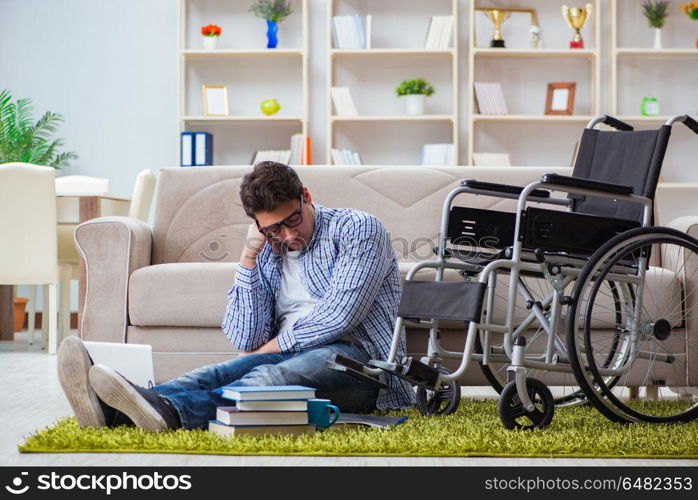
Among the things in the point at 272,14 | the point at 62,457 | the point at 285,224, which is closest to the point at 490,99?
the point at 272,14

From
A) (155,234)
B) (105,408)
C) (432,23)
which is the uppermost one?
(432,23)

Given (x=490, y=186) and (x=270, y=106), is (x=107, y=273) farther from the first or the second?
(x=270, y=106)

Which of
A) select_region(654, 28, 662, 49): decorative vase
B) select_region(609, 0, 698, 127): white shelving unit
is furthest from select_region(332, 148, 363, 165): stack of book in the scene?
select_region(654, 28, 662, 49): decorative vase

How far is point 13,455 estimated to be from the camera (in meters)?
1.77

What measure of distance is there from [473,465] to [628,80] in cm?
447

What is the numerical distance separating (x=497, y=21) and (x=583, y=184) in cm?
363

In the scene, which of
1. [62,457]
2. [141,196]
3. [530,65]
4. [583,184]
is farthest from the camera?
[530,65]

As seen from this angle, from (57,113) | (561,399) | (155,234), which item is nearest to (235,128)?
(57,113)

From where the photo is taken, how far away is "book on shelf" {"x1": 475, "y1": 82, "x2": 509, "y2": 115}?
5508mm

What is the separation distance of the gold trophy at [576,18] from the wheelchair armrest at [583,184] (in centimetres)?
351

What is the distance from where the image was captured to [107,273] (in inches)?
110

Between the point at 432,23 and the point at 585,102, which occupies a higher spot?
the point at 432,23

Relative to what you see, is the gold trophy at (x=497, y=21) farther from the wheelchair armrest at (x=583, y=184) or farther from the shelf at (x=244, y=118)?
the wheelchair armrest at (x=583, y=184)

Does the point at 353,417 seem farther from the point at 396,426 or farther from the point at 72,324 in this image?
the point at 72,324
